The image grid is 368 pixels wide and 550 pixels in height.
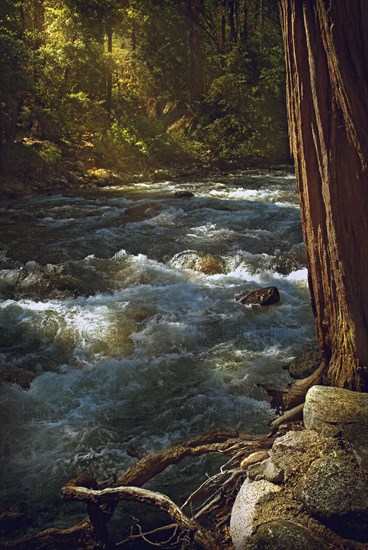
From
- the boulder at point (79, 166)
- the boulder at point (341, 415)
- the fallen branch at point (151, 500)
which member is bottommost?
the fallen branch at point (151, 500)

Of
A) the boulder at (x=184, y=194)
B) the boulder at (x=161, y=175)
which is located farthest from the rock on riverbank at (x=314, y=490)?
the boulder at (x=161, y=175)

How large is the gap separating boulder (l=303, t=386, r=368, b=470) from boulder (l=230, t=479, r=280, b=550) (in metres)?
0.52

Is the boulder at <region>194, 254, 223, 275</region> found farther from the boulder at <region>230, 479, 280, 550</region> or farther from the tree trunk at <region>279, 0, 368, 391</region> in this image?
the boulder at <region>230, 479, 280, 550</region>

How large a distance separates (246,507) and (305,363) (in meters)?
2.44

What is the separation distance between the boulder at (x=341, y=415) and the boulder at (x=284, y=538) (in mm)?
522

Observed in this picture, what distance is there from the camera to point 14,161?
15672mm

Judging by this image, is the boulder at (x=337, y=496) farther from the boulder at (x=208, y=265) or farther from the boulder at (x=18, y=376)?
the boulder at (x=208, y=265)

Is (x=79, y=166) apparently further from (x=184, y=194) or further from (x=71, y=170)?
(x=184, y=194)

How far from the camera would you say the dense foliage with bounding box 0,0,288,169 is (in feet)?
62.2

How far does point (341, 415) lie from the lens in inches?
115

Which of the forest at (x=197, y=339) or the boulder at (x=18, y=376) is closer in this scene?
the forest at (x=197, y=339)

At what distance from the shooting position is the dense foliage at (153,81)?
1897cm

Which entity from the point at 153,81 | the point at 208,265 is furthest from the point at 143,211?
the point at 153,81

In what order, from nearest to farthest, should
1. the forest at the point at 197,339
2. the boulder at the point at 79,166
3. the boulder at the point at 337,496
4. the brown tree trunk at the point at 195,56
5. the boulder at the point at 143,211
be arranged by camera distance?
the boulder at the point at 337,496
the forest at the point at 197,339
the boulder at the point at 143,211
the boulder at the point at 79,166
the brown tree trunk at the point at 195,56
